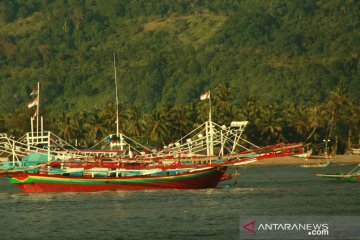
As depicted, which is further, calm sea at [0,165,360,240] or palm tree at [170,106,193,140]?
palm tree at [170,106,193,140]

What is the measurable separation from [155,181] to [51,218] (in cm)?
2388

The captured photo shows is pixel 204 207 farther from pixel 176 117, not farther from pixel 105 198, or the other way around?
pixel 176 117

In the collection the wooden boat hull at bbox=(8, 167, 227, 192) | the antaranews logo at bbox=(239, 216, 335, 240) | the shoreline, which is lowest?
the antaranews logo at bbox=(239, 216, 335, 240)

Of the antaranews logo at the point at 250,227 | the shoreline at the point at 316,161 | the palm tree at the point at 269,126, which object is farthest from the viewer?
Result: the palm tree at the point at 269,126

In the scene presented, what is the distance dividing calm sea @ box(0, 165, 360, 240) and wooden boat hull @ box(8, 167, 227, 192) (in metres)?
1.47

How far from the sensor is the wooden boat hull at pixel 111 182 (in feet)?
334

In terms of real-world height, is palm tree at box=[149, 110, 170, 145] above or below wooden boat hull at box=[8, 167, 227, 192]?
above

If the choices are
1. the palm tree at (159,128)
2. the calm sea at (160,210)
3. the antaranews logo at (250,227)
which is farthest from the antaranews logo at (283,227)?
the palm tree at (159,128)

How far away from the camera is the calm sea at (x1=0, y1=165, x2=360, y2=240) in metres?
69.9

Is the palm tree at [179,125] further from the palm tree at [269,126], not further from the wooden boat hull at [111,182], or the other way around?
the wooden boat hull at [111,182]

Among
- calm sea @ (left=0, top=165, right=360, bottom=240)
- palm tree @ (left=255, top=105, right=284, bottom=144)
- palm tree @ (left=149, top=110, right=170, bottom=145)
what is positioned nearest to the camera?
calm sea @ (left=0, top=165, right=360, bottom=240)

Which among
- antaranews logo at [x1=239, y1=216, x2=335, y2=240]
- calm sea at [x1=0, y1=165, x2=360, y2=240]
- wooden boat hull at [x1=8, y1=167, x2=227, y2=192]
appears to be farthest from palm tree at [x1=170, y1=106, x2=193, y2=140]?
antaranews logo at [x1=239, y1=216, x2=335, y2=240]

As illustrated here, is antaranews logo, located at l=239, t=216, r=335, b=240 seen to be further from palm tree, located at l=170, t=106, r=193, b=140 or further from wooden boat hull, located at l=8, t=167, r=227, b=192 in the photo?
palm tree, located at l=170, t=106, r=193, b=140

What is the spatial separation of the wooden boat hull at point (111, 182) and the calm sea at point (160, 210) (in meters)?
1.47
